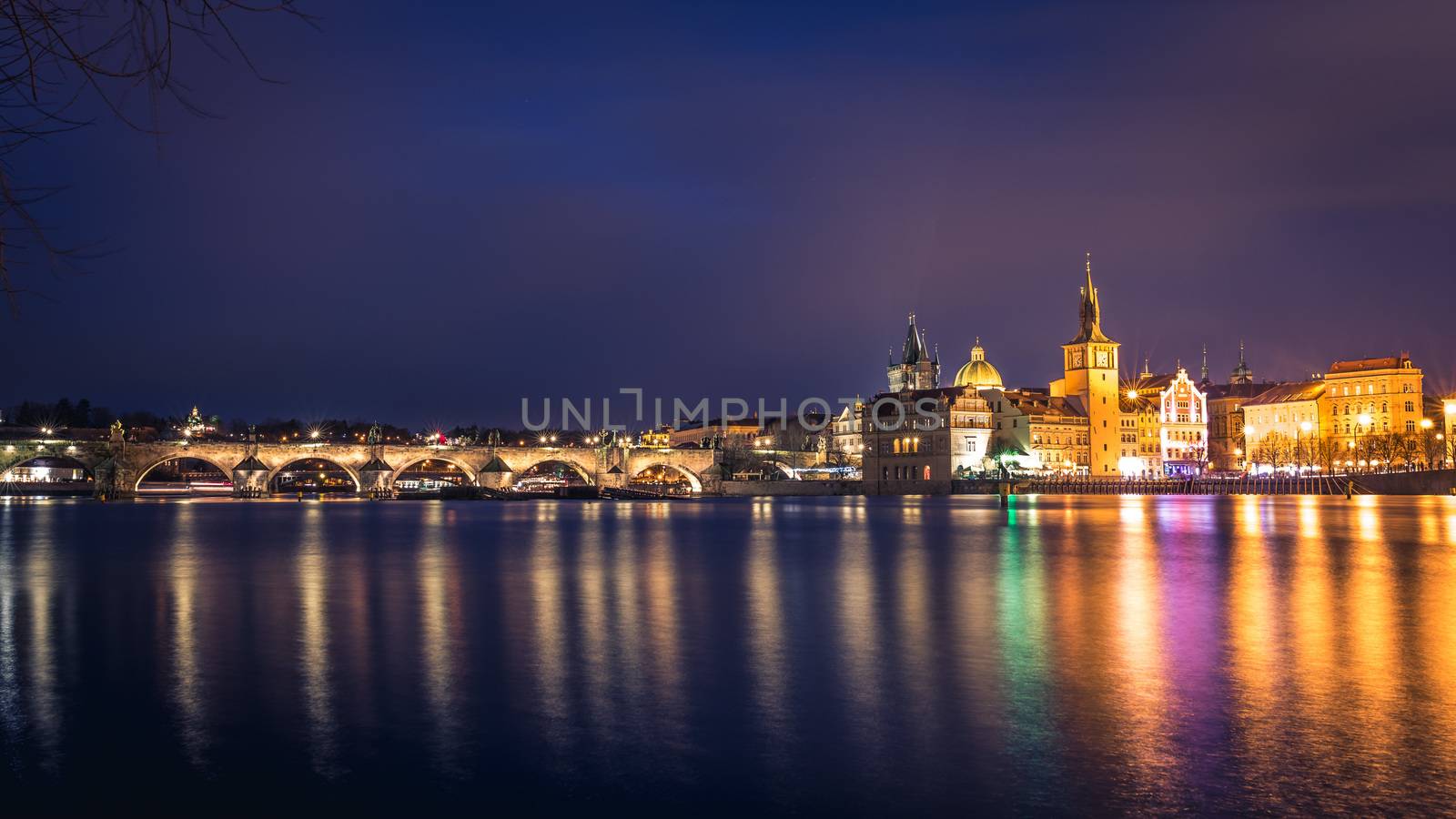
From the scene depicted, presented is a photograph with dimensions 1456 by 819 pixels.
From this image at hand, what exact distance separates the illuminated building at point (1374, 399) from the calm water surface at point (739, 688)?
3623 inches

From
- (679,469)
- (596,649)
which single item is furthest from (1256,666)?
(679,469)

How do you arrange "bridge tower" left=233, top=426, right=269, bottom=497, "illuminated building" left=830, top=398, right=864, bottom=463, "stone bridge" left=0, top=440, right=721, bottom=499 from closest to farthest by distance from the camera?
"stone bridge" left=0, top=440, right=721, bottom=499 → "bridge tower" left=233, top=426, right=269, bottom=497 → "illuminated building" left=830, top=398, right=864, bottom=463

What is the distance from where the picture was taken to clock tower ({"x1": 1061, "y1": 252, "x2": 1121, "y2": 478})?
118 metres

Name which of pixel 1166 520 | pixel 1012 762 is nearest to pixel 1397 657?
pixel 1012 762

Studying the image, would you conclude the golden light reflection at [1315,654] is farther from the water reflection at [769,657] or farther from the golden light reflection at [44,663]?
the golden light reflection at [44,663]

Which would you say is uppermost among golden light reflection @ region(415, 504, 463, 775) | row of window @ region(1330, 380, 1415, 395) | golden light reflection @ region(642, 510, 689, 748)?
row of window @ region(1330, 380, 1415, 395)

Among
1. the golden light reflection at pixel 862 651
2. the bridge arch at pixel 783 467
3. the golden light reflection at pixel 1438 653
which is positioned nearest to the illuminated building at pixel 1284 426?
the bridge arch at pixel 783 467

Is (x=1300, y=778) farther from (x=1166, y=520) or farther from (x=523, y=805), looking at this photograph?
(x=1166, y=520)

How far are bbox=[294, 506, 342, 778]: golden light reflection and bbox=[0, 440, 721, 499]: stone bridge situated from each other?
70.0 m

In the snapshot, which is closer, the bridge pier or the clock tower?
the bridge pier

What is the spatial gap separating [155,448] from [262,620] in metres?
84.5

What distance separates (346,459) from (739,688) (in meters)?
95.9

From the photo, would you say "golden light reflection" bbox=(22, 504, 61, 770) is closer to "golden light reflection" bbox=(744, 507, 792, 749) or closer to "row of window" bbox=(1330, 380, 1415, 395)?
"golden light reflection" bbox=(744, 507, 792, 749)

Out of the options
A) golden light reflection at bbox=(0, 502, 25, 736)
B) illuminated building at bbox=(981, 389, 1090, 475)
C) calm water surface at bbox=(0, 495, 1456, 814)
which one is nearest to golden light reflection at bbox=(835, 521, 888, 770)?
calm water surface at bbox=(0, 495, 1456, 814)
